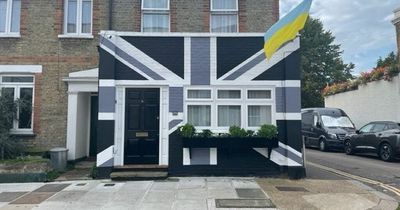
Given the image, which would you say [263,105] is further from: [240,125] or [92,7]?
[92,7]

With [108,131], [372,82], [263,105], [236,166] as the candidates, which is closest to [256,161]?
[236,166]

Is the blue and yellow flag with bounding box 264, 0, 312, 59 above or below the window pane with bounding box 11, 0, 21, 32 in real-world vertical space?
below

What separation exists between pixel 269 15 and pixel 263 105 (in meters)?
4.45

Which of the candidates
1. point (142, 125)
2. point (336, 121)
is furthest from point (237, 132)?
point (336, 121)

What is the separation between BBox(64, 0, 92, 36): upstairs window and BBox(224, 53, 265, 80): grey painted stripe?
5.98m

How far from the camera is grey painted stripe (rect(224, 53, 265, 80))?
35.1ft

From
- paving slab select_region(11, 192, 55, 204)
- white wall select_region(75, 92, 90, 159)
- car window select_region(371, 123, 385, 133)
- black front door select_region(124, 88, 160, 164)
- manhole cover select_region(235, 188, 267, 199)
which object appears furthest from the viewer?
car window select_region(371, 123, 385, 133)

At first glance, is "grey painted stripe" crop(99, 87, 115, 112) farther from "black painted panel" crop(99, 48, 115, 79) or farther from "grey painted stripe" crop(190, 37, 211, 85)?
"grey painted stripe" crop(190, 37, 211, 85)

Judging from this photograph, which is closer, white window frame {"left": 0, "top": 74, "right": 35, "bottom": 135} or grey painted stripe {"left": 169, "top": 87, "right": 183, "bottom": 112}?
grey painted stripe {"left": 169, "top": 87, "right": 183, "bottom": 112}

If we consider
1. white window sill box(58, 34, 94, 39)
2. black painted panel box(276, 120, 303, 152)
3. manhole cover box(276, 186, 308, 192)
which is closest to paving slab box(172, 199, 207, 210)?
manhole cover box(276, 186, 308, 192)

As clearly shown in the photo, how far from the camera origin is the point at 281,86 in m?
10.7

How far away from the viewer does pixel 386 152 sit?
48.6 feet

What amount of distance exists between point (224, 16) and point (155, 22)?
261 centimetres

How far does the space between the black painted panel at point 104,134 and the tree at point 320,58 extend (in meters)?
37.5
